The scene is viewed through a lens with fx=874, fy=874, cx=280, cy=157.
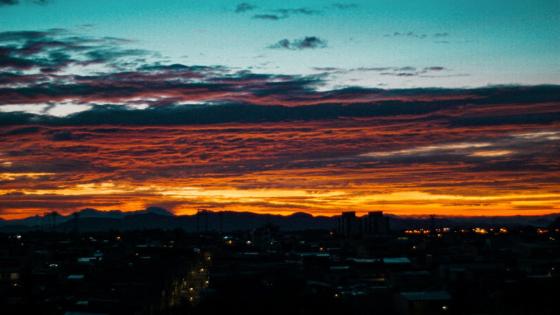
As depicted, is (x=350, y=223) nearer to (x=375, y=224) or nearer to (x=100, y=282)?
(x=375, y=224)

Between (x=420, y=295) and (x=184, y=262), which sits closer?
(x=420, y=295)

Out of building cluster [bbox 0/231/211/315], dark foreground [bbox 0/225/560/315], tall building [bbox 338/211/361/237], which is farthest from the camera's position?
tall building [bbox 338/211/361/237]

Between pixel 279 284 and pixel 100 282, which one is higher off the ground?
pixel 100 282

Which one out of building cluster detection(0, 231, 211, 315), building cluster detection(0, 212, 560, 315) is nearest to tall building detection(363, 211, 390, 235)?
building cluster detection(0, 212, 560, 315)

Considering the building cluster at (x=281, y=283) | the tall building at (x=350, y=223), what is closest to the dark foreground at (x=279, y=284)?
the building cluster at (x=281, y=283)

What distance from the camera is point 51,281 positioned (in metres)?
54.2

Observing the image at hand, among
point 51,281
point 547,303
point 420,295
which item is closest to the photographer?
point 547,303

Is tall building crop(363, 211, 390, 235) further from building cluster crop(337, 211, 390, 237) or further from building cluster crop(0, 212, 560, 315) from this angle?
building cluster crop(0, 212, 560, 315)

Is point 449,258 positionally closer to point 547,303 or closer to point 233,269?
point 233,269

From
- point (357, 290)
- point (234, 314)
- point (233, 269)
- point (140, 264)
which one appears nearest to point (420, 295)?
point (357, 290)

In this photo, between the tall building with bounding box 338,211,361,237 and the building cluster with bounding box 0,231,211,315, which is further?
the tall building with bounding box 338,211,361,237

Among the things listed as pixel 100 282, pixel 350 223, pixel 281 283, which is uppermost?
pixel 350 223

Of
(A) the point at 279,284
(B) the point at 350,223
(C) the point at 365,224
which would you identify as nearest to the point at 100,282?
(A) the point at 279,284

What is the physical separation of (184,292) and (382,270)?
52.9 ft
